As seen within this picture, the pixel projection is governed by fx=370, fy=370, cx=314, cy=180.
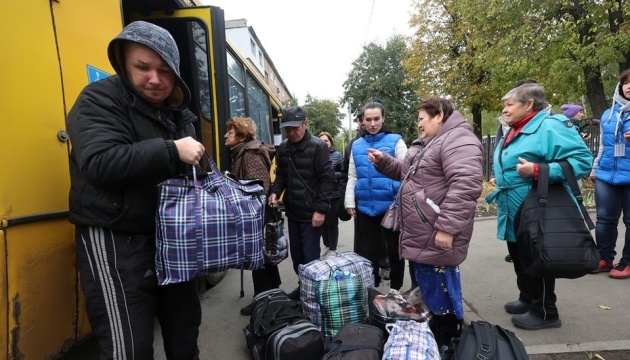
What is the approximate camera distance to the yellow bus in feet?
5.22

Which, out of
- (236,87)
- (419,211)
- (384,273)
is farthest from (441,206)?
(236,87)

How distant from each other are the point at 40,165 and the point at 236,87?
402 cm

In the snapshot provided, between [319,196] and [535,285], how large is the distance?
1.84m

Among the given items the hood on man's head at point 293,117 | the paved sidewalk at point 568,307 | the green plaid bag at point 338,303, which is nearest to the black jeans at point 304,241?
the green plaid bag at point 338,303

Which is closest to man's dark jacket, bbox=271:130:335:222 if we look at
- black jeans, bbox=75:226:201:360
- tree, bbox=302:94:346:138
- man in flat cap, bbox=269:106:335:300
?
man in flat cap, bbox=269:106:335:300

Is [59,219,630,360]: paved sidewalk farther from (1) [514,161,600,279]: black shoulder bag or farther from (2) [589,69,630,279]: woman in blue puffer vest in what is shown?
(1) [514,161,600,279]: black shoulder bag

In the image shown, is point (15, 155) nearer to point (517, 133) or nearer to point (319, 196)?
point (319, 196)

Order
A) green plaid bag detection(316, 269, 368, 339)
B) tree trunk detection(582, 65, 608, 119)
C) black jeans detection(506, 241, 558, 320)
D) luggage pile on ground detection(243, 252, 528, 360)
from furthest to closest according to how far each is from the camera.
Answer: tree trunk detection(582, 65, 608, 119), black jeans detection(506, 241, 558, 320), green plaid bag detection(316, 269, 368, 339), luggage pile on ground detection(243, 252, 528, 360)

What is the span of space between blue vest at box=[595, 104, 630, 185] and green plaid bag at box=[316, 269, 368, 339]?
2.85 metres

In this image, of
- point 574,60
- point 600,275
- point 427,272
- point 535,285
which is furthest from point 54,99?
point 574,60

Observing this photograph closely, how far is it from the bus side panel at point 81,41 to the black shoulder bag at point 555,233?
2756mm

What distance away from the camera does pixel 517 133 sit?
2.71 metres

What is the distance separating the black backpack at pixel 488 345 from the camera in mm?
2031

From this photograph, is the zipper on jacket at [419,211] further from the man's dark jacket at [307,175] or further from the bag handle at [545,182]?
the man's dark jacket at [307,175]
